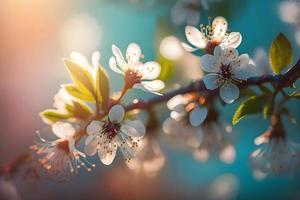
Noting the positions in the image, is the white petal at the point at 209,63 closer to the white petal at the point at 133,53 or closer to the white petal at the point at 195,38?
the white petal at the point at 195,38

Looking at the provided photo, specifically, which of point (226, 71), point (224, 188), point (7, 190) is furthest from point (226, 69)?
point (224, 188)

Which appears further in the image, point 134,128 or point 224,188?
point 224,188

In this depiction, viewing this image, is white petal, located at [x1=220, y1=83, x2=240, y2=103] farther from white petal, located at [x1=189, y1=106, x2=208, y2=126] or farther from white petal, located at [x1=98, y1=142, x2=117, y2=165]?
white petal, located at [x1=98, y1=142, x2=117, y2=165]

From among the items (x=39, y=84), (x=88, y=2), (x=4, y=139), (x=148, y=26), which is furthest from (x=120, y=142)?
(x=4, y=139)

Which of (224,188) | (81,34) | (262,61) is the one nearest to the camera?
(262,61)

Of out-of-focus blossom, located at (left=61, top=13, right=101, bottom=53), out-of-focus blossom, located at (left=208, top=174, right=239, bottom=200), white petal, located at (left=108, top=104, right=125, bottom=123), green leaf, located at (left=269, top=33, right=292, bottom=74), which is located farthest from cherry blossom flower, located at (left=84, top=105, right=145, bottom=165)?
out-of-focus blossom, located at (left=208, top=174, right=239, bottom=200)

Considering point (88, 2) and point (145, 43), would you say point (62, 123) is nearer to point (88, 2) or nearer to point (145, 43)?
point (145, 43)

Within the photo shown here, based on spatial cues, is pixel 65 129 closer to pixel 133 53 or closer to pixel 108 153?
pixel 108 153
